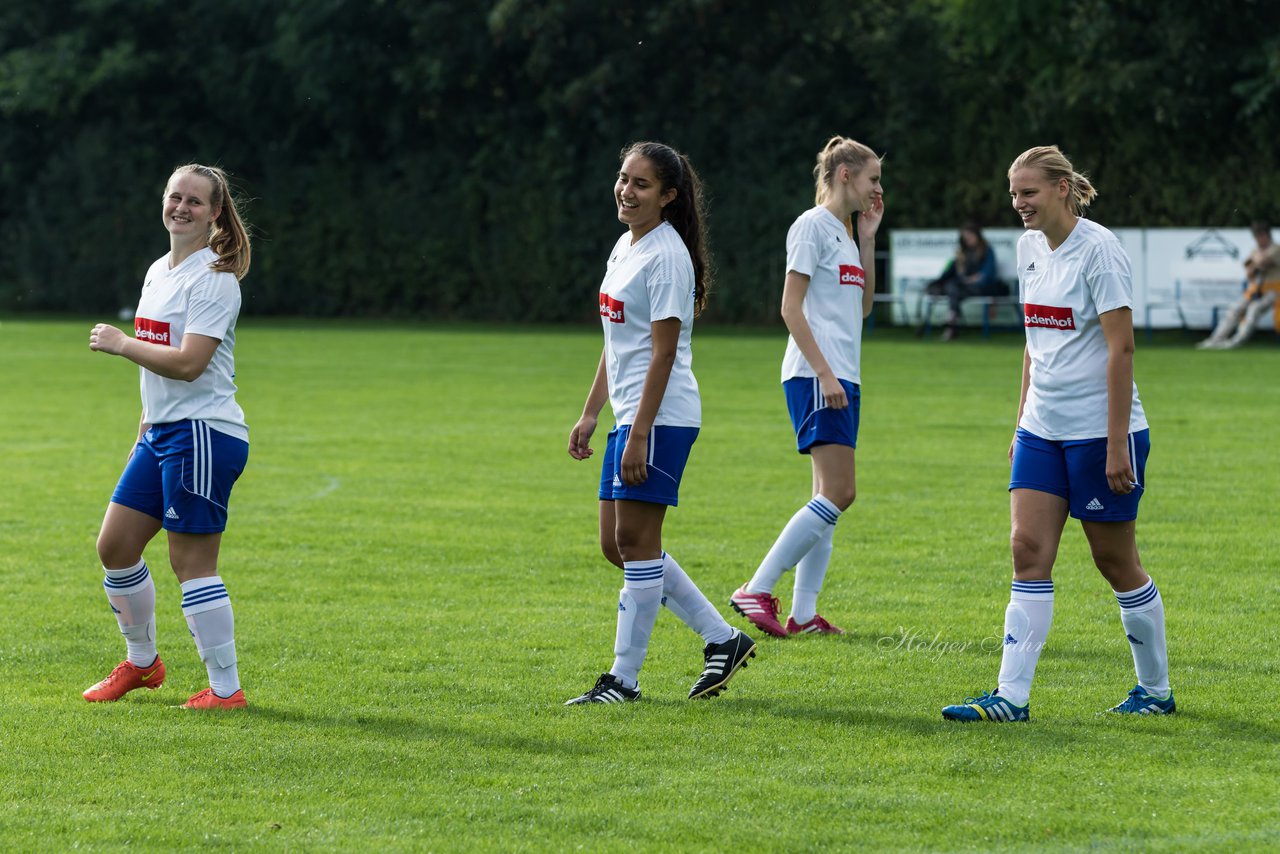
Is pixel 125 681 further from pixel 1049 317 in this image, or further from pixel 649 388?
pixel 1049 317

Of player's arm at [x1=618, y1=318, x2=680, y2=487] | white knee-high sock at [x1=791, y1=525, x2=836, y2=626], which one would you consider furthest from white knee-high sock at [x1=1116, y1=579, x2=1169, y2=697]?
white knee-high sock at [x1=791, y1=525, x2=836, y2=626]

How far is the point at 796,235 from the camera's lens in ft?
23.4

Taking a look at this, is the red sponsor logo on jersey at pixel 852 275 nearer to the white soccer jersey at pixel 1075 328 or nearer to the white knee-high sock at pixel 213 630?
the white soccer jersey at pixel 1075 328

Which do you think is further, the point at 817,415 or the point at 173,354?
the point at 817,415

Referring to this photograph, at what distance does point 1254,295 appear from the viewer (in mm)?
26094

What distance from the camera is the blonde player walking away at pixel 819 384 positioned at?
7148 mm

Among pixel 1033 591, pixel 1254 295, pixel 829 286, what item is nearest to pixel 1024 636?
pixel 1033 591

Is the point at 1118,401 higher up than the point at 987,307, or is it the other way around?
the point at 1118,401

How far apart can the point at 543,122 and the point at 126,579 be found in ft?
107

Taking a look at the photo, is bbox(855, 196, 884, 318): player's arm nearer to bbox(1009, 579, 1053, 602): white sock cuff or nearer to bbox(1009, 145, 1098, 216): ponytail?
bbox(1009, 145, 1098, 216): ponytail

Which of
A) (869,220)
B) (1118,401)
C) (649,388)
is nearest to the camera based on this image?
(1118,401)

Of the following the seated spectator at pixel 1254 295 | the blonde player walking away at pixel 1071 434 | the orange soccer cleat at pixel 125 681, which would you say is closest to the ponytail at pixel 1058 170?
the blonde player walking away at pixel 1071 434

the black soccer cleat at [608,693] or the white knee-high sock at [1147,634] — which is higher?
the white knee-high sock at [1147,634]

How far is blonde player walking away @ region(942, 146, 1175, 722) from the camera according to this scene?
5.45m
